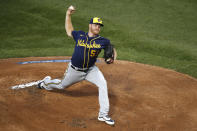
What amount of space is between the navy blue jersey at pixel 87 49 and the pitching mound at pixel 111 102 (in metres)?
1.07

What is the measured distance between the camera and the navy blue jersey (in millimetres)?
5293

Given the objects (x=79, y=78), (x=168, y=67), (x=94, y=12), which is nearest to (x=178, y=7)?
(x=94, y=12)

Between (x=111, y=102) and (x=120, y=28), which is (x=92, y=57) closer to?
(x=111, y=102)

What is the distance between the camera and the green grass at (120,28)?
33.9 ft

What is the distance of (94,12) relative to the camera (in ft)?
49.9

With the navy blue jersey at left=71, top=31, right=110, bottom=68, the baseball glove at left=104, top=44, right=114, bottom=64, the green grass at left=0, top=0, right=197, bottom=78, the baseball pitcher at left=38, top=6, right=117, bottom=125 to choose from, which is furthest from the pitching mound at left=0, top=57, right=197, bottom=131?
the green grass at left=0, top=0, right=197, bottom=78

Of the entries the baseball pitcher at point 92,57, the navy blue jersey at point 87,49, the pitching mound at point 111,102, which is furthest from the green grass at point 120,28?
the navy blue jersey at point 87,49

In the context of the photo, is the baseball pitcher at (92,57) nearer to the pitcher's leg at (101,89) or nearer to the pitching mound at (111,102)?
the pitcher's leg at (101,89)

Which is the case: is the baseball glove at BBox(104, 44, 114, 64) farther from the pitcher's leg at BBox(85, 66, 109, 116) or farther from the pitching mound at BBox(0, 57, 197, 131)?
the pitching mound at BBox(0, 57, 197, 131)

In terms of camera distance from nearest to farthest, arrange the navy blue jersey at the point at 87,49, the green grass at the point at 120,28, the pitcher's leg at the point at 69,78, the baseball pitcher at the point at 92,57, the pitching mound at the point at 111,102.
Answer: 1. the pitching mound at the point at 111,102
2. the baseball pitcher at the point at 92,57
3. the navy blue jersey at the point at 87,49
4. the pitcher's leg at the point at 69,78
5. the green grass at the point at 120,28

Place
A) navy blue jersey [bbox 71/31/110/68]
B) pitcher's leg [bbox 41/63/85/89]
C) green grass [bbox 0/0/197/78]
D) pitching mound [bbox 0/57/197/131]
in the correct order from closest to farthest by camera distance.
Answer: pitching mound [bbox 0/57/197/131]
navy blue jersey [bbox 71/31/110/68]
pitcher's leg [bbox 41/63/85/89]
green grass [bbox 0/0/197/78]

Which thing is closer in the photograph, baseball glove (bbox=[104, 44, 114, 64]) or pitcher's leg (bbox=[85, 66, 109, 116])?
pitcher's leg (bbox=[85, 66, 109, 116])

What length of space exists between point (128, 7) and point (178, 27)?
382 centimetres

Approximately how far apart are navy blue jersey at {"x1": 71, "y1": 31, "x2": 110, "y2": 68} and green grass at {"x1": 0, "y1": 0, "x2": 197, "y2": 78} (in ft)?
14.6
